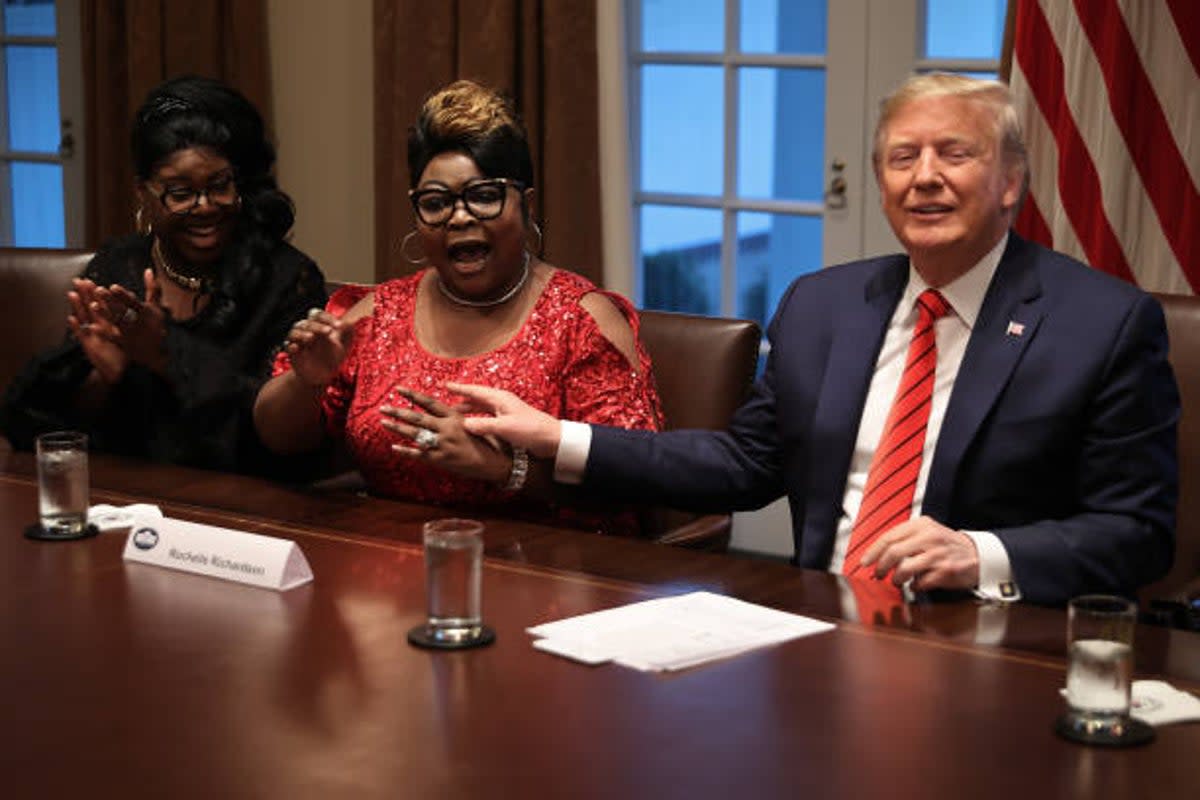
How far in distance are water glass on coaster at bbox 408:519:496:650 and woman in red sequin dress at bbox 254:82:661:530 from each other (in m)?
0.78

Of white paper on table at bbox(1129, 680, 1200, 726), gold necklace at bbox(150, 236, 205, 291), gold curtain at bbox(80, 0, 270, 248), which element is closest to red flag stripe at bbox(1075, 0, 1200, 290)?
gold necklace at bbox(150, 236, 205, 291)

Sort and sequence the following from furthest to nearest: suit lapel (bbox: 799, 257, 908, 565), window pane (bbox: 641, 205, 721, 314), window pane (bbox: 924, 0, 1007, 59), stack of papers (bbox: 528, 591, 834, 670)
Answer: window pane (bbox: 641, 205, 721, 314)
window pane (bbox: 924, 0, 1007, 59)
suit lapel (bbox: 799, 257, 908, 565)
stack of papers (bbox: 528, 591, 834, 670)

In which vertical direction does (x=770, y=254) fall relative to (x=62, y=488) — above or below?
above

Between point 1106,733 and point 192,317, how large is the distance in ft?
6.78

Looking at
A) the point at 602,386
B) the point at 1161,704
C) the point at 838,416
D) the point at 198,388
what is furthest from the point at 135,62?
the point at 1161,704

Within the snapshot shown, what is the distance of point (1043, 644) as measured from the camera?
1812 millimetres

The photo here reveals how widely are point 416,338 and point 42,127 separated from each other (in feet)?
12.4

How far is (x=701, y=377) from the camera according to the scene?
2848 millimetres

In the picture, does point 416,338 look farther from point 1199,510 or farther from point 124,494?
point 1199,510

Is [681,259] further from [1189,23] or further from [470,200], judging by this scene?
[470,200]

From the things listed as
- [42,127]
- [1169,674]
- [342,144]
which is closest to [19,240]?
[42,127]

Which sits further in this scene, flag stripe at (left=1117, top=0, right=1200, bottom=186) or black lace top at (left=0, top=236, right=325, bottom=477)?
flag stripe at (left=1117, top=0, right=1200, bottom=186)

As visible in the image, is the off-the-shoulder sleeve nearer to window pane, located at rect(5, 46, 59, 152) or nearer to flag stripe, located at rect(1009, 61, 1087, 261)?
flag stripe, located at rect(1009, 61, 1087, 261)

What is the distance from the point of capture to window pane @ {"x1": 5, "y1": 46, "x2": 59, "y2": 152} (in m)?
6.08
